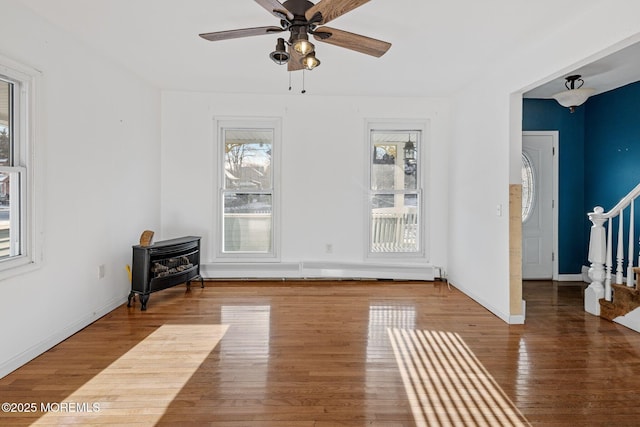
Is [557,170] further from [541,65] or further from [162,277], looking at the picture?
[162,277]

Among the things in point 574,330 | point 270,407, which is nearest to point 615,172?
point 574,330

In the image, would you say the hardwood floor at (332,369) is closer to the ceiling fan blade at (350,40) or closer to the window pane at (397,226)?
the window pane at (397,226)

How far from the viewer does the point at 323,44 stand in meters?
3.21

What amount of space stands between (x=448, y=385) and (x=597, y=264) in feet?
8.31

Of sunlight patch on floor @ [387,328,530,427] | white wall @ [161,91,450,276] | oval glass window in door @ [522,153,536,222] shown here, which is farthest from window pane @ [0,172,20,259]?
oval glass window in door @ [522,153,536,222]

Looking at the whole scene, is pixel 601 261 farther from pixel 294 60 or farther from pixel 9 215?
pixel 9 215

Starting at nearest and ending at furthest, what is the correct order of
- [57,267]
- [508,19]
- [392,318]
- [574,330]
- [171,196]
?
1. [508,19]
2. [57,267]
3. [574,330]
4. [392,318]
5. [171,196]

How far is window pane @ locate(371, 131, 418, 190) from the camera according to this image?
5098 millimetres

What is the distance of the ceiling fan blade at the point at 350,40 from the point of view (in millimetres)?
2330

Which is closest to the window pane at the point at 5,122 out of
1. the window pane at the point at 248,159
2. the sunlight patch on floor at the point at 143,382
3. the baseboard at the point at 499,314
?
the sunlight patch on floor at the point at 143,382

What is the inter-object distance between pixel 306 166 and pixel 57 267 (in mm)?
3038

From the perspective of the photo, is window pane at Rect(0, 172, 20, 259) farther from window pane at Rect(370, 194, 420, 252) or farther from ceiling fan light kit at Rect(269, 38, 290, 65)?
window pane at Rect(370, 194, 420, 252)

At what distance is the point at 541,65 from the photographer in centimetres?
304

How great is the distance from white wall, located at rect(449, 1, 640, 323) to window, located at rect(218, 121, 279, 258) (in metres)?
2.47
